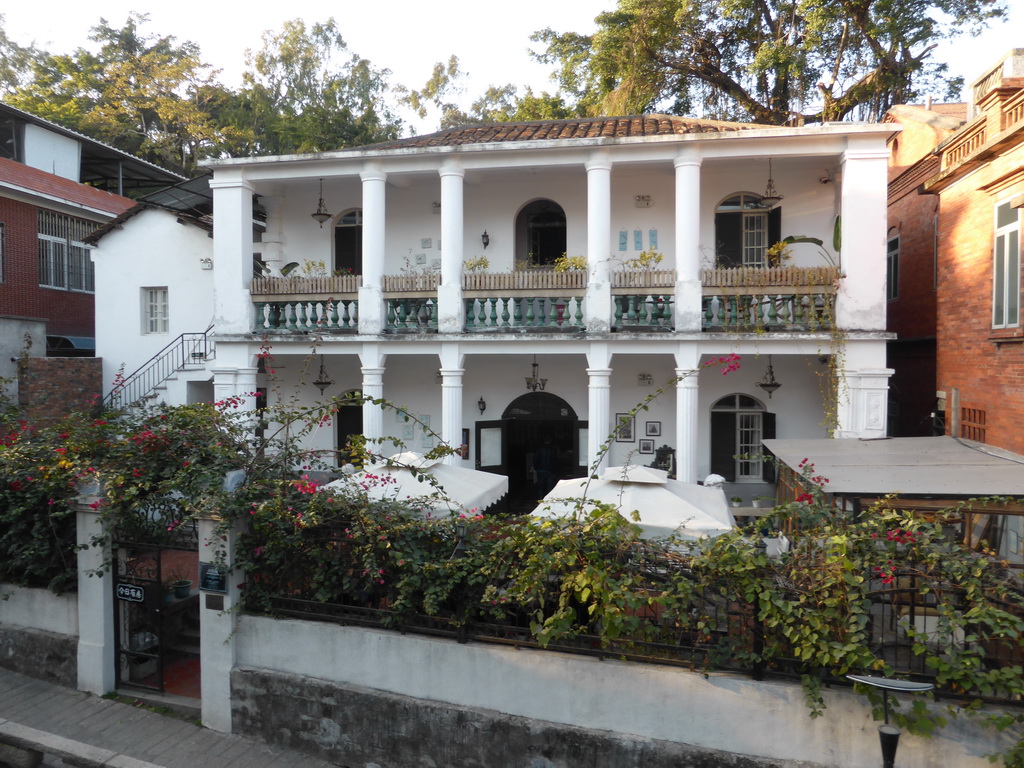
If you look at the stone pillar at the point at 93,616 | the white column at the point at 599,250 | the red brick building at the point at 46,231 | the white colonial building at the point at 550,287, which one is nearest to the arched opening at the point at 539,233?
the white colonial building at the point at 550,287

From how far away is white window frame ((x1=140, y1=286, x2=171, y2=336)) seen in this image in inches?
651

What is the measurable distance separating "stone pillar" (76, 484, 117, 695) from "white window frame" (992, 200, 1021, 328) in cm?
1105

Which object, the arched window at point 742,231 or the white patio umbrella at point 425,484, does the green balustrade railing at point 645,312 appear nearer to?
the arched window at point 742,231

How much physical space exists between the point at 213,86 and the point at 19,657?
1164 inches

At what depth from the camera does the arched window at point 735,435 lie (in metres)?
13.7

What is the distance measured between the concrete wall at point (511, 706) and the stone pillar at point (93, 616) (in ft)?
5.95

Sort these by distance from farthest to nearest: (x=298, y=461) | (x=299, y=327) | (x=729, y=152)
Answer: (x=299, y=327) → (x=729, y=152) → (x=298, y=461)

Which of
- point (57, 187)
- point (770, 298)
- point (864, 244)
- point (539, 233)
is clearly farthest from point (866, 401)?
point (57, 187)

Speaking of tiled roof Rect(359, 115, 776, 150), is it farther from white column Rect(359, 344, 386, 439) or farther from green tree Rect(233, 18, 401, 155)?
green tree Rect(233, 18, 401, 155)

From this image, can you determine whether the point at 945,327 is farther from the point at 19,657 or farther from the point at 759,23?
the point at 759,23

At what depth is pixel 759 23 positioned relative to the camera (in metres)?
22.2

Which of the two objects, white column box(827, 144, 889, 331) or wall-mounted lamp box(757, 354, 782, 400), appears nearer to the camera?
white column box(827, 144, 889, 331)

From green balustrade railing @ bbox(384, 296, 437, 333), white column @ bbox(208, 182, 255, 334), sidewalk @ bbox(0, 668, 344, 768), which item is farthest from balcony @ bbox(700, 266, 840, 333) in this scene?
sidewalk @ bbox(0, 668, 344, 768)

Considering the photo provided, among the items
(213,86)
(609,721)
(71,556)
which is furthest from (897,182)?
(213,86)
